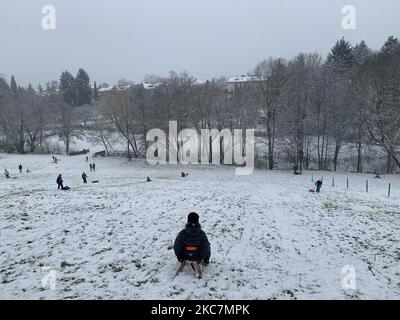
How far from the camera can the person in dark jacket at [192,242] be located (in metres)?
8.59

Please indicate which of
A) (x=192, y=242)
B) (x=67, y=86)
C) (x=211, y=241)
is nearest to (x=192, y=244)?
(x=192, y=242)

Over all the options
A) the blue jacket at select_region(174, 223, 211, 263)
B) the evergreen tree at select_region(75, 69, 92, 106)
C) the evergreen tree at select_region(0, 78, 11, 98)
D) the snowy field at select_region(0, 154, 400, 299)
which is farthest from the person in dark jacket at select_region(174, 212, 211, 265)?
the evergreen tree at select_region(75, 69, 92, 106)

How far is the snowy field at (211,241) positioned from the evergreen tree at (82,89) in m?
88.2

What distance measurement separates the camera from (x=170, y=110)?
43.8 metres

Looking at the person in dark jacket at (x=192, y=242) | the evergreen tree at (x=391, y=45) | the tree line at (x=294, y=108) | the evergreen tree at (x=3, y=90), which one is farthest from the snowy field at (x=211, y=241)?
the evergreen tree at (x=3, y=90)

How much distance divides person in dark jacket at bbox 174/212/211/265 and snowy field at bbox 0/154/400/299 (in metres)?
0.68

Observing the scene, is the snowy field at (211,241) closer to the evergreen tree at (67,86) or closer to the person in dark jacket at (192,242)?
the person in dark jacket at (192,242)

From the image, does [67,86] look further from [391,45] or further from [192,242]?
[192,242]

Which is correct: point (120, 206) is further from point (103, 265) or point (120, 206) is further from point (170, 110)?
point (170, 110)

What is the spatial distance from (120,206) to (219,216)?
596 cm

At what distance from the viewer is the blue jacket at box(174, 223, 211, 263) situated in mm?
8608

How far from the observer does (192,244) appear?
8.64 metres

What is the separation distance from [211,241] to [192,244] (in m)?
3.65

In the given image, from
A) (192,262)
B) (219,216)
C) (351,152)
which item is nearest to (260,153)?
(351,152)
